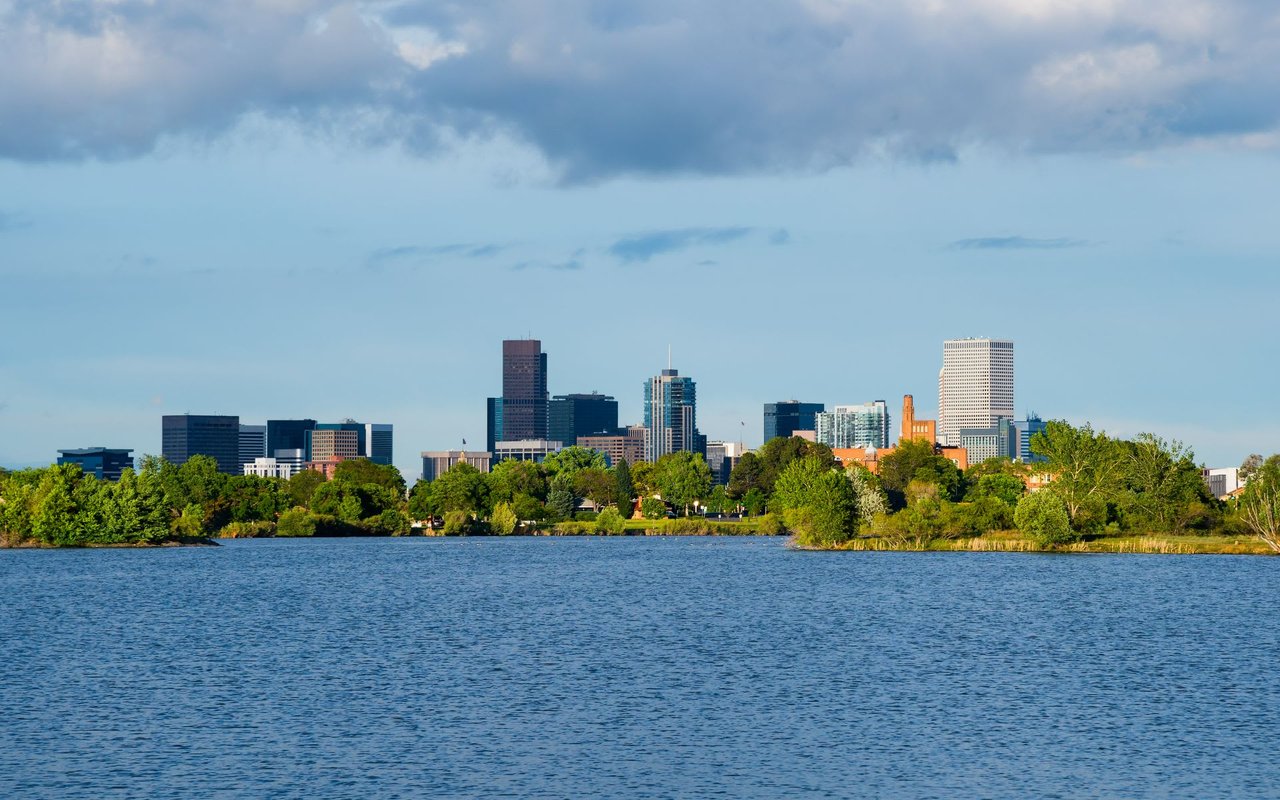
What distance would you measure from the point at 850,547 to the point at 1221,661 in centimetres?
9581

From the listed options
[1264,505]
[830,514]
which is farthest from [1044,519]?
[1264,505]

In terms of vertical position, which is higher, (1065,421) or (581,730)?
(1065,421)

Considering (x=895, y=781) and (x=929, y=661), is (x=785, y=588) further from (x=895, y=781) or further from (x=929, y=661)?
(x=895, y=781)

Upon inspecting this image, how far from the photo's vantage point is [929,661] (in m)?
72.6

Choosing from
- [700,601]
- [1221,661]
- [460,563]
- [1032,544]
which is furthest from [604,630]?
[1032,544]

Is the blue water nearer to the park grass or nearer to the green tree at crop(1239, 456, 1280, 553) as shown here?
the park grass

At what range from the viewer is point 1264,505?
518 feet

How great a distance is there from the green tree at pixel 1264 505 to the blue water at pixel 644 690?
40.0m

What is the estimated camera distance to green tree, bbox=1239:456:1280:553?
157375 millimetres

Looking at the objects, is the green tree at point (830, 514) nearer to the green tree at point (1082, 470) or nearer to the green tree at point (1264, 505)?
the green tree at point (1082, 470)

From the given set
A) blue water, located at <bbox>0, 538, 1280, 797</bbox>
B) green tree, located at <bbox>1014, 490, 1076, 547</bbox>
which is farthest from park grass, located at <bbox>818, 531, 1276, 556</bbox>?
blue water, located at <bbox>0, 538, 1280, 797</bbox>

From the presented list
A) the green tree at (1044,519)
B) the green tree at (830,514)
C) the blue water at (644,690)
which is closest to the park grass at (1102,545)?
the green tree at (1044,519)

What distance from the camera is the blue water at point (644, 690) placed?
151 ft

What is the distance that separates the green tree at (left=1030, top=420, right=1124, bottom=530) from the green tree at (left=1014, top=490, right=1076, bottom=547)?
167 inches
